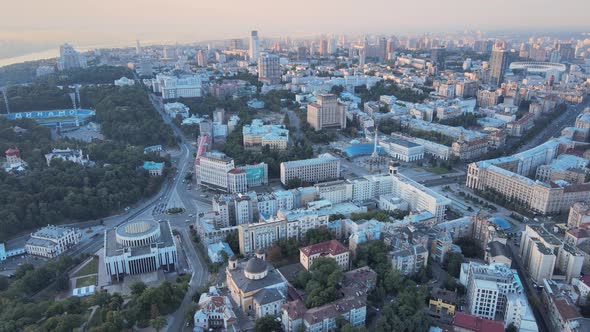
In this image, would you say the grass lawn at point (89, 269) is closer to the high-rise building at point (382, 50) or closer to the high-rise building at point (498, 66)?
the high-rise building at point (498, 66)

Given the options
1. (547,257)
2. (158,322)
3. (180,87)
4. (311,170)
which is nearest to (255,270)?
(158,322)

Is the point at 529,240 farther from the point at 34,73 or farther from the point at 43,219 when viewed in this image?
the point at 34,73

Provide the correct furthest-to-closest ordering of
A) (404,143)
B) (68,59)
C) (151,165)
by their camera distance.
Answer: (68,59)
(404,143)
(151,165)

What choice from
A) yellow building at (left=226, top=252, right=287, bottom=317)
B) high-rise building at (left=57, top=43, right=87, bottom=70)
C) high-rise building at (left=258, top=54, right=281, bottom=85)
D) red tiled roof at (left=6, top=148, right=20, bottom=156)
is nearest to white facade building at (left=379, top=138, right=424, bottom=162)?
yellow building at (left=226, top=252, right=287, bottom=317)

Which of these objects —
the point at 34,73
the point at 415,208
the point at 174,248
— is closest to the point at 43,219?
the point at 174,248

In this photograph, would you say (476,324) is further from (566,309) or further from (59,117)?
(59,117)

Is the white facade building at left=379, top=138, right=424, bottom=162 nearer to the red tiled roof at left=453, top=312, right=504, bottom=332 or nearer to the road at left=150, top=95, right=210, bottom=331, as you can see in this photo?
the road at left=150, top=95, right=210, bottom=331
